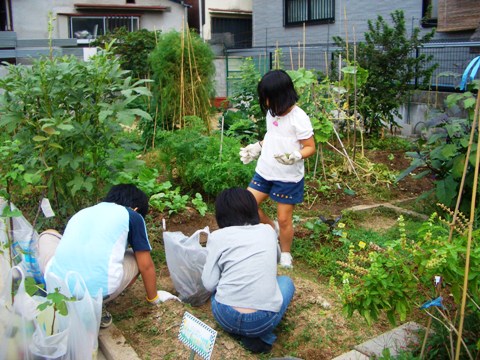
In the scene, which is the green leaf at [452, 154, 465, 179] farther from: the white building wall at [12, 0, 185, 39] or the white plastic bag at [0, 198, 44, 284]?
the white building wall at [12, 0, 185, 39]

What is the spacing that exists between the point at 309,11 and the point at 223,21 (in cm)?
618

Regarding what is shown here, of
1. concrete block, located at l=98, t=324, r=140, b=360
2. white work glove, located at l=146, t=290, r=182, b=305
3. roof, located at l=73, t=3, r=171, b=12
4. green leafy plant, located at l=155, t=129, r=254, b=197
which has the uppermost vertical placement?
roof, located at l=73, t=3, r=171, b=12

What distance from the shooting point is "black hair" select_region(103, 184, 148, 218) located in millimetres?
3387

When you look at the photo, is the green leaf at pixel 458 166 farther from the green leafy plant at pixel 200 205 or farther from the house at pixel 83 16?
the house at pixel 83 16

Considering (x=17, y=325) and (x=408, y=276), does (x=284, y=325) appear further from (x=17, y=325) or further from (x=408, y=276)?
(x=17, y=325)

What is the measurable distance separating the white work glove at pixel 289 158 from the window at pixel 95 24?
1477 cm

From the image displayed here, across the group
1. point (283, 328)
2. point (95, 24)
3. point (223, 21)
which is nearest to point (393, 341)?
point (283, 328)

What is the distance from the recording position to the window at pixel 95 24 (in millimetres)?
17656

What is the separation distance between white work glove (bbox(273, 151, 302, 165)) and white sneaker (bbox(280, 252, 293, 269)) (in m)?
0.76

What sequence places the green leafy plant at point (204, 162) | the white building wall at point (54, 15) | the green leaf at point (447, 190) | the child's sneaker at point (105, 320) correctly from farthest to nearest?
the white building wall at point (54, 15) → the green leafy plant at point (204, 162) → the green leaf at point (447, 190) → the child's sneaker at point (105, 320)

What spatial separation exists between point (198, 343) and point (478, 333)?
1.45m

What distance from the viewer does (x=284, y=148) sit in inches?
164

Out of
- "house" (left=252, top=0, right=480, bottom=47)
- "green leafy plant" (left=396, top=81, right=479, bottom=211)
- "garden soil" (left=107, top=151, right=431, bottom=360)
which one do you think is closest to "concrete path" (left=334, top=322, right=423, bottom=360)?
"garden soil" (left=107, top=151, right=431, bottom=360)

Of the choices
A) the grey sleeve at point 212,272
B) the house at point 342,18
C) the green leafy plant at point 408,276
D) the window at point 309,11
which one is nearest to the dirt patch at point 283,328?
the grey sleeve at point 212,272
